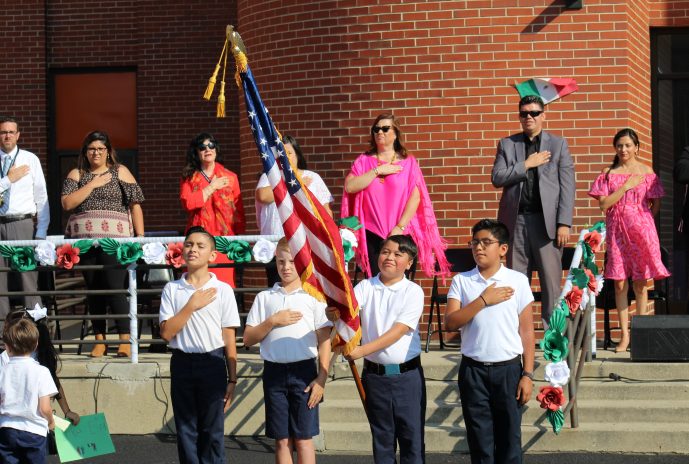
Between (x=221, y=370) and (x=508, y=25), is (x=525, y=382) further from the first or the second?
(x=508, y=25)

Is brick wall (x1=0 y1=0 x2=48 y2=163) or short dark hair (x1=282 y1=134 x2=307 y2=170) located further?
brick wall (x1=0 y1=0 x2=48 y2=163)

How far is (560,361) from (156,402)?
3.32m

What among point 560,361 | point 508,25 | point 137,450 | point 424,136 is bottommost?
point 137,450

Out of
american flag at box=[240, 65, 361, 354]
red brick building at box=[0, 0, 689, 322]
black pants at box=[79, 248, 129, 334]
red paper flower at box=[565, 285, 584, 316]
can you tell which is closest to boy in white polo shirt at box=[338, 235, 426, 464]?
american flag at box=[240, 65, 361, 354]

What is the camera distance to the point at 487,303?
694 cm

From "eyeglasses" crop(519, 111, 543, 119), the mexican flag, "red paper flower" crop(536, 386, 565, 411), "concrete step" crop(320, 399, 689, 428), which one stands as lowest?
"concrete step" crop(320, 399, 689, 428)

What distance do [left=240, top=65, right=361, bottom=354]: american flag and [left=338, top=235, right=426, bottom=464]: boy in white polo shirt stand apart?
0.41 ft

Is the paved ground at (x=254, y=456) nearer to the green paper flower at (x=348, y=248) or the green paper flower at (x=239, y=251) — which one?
the green paper flower at (x=239, y=251)

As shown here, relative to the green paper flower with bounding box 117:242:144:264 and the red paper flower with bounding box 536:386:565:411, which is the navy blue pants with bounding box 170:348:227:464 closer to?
the red paper flower with bounding box 536:386:565:411

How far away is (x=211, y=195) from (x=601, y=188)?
3256 millimetres

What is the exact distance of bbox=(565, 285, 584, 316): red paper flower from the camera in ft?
28.5

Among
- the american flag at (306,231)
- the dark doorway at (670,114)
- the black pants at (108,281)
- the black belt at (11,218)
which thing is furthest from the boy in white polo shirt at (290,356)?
the dark doorway at (670,114)

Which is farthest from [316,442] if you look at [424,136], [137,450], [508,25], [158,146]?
[158,146]

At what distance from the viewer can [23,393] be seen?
6.81 m
